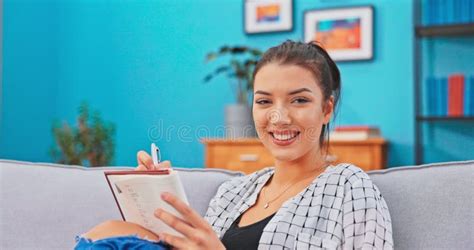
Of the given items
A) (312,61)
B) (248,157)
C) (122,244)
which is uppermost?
(312,61)

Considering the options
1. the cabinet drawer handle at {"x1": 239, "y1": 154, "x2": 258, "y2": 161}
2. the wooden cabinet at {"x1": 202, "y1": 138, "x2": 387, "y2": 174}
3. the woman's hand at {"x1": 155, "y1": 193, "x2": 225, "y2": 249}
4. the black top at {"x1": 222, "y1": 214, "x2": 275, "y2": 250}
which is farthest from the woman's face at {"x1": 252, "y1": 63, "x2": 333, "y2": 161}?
the cabinet drawer handle at {"x1": 239, "y1": 154, "x2": 258, "y2": 161}

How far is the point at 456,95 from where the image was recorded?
10.9ft

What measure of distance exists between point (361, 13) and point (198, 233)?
2799 mm

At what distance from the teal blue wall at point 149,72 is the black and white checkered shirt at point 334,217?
2.38m

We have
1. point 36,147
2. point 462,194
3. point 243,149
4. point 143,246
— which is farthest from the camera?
point 36,147

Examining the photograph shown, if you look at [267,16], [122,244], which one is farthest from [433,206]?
[267,16]

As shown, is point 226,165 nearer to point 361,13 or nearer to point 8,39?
point 361,13

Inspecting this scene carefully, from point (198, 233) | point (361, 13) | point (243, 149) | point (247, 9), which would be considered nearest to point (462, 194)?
point (198, 233)

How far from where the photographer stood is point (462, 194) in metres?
1.31

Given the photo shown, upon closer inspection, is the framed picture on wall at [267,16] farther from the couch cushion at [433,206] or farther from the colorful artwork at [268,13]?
the couch cushion at [433,206]

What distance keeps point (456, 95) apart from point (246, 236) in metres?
2.30

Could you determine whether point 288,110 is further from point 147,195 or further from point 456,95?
point 456,95

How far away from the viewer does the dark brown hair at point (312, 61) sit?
56.8 inches

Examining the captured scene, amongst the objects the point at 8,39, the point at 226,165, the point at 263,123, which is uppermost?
the point at 8,39
